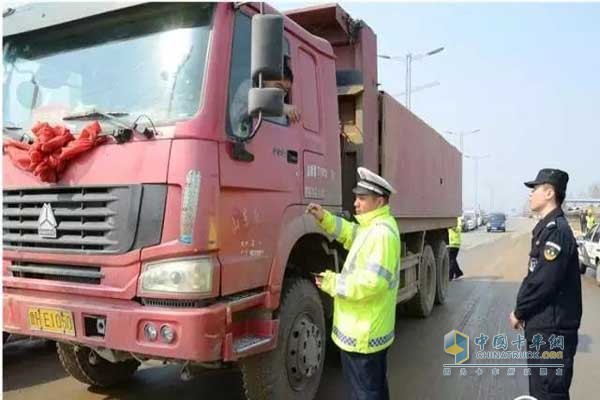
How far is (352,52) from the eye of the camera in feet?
15.5

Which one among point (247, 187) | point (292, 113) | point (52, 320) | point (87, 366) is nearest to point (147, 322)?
point (52, 320)

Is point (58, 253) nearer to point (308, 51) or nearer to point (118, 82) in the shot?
point (118, 82)

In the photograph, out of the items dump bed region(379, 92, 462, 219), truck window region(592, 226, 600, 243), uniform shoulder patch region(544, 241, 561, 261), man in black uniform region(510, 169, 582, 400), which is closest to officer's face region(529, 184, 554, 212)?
man in black uniform region(510, 169, 582, 400)

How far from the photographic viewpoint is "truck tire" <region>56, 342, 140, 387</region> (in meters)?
3.97

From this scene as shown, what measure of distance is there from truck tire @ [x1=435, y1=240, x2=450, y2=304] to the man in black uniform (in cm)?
470

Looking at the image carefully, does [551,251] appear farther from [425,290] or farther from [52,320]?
[425,290]

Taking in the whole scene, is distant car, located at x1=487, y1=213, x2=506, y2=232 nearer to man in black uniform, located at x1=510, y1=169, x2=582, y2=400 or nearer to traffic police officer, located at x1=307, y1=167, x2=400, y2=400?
man in black uniform, located at x1=510, y1=169, x2=582, y2=400

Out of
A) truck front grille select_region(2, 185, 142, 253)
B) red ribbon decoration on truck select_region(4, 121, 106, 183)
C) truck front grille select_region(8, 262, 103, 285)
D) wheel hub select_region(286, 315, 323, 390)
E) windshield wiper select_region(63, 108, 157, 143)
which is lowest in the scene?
wheel hub select_region(286, 315, 323, 390)

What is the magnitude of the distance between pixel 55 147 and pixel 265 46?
1.28m

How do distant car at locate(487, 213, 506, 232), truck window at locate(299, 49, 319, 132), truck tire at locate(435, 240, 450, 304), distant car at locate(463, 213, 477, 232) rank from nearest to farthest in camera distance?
truck window at locate(299, 49, 319, 132), truck tire at locate(435, 240, 450, 304), distant car at locate(487, 213, 506, 232), distant car at locate(463, 213, 477, 232)

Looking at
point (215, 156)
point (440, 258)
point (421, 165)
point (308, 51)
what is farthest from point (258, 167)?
point (440, 258)

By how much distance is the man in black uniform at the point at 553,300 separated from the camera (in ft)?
9.59

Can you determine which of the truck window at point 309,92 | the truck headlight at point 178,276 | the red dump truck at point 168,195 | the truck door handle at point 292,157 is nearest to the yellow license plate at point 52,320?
the red dump truck at point 168,195

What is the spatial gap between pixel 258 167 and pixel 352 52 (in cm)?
220
